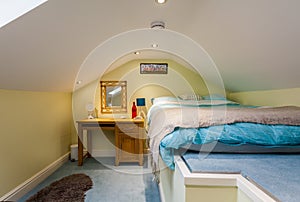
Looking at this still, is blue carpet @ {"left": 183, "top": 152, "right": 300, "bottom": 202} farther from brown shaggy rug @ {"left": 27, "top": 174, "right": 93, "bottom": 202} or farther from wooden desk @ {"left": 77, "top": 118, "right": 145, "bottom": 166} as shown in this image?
wooden desk @ {"left": 77, "top": 118, "right": 145, "bottom": 166}

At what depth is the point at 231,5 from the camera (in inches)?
55.3

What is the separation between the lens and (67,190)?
2.12 meters

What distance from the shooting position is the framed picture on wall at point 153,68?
3670 millimetres

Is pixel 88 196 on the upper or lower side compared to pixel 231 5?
lower

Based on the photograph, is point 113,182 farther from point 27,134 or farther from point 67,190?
point 27,134

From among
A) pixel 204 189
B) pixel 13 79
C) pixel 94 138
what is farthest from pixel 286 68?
pixel 94 138

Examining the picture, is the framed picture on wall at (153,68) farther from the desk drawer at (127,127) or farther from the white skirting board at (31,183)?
the white skirting board at (31,183)

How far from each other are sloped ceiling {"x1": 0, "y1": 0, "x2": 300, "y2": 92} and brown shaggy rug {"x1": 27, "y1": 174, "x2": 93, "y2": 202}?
1.15 meters

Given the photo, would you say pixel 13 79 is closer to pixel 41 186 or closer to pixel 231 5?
pixel 41 186

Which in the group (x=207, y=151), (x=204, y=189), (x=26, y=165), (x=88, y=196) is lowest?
(x=88, y=196)

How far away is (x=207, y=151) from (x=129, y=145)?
6.12ft

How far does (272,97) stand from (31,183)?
310 centimetres

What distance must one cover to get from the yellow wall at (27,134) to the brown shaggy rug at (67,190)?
27 cm

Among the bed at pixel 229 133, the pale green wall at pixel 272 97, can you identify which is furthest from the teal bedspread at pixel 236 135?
the pale green wall at pixel 272 97
